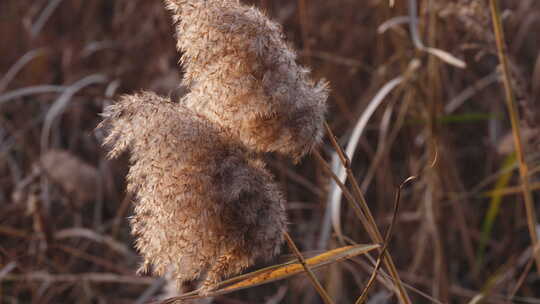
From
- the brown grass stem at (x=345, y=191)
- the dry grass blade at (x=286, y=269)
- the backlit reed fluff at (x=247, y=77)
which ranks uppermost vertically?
the backlit reed fluff at (x=247, y=77)

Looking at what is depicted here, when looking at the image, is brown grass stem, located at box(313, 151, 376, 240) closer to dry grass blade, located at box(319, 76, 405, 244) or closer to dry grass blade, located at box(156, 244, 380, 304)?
dry grass blade, located at box(156, 244, 380, 304)

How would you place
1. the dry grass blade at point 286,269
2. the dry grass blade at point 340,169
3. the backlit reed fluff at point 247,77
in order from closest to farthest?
the backlit reed fluff at point 247,77, the dry grass blade at point 286,269, the dry grass blade at point 340,169

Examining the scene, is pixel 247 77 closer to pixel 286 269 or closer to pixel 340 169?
pixel 286 269

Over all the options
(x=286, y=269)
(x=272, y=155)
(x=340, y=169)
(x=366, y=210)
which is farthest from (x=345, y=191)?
(x=272, y=155)

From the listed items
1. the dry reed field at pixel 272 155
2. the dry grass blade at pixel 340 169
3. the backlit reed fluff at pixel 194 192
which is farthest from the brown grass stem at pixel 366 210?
the dry grass blade at pixel 340 169

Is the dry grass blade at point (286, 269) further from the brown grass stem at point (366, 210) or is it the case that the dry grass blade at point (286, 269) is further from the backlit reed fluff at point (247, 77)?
the backlit reed fluff at point (247, 77)

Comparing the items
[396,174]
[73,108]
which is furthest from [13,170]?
[396,174]

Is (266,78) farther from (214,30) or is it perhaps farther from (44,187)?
(44,187)
